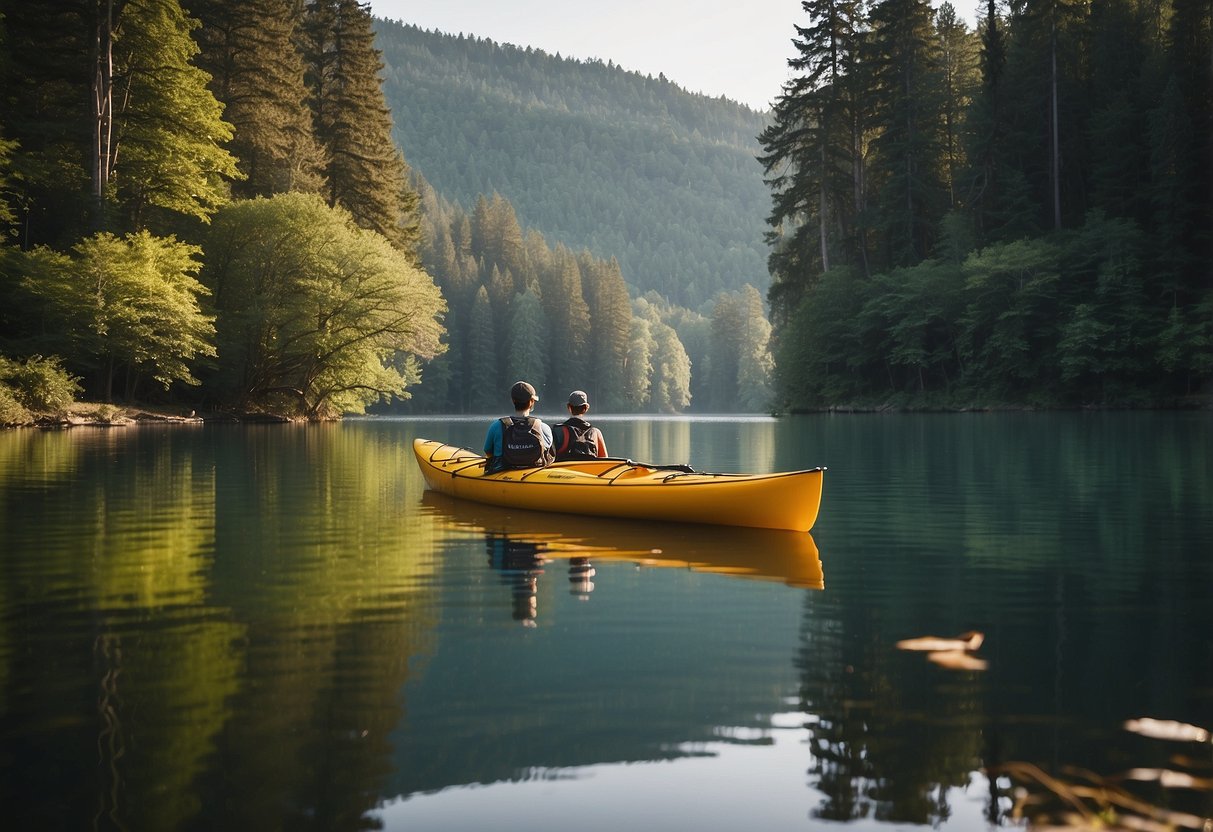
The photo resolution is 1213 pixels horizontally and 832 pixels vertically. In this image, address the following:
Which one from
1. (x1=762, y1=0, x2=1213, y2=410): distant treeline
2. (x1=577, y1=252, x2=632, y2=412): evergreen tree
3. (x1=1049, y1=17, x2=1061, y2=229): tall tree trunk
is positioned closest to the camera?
(x1=762, y1=0, x2=1213, y2=410): distant treeline

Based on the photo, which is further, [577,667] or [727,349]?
[727,349]

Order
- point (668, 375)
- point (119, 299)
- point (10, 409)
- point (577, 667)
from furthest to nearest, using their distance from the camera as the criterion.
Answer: point (668, 375)
point (119, 299)
point (10, 409)
point (577, 667)

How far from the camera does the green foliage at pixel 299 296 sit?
36.7 m

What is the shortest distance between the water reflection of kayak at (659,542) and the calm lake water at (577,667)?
0.21 feet

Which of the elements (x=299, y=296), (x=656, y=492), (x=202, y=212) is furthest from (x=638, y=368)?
(x=656, y=492)

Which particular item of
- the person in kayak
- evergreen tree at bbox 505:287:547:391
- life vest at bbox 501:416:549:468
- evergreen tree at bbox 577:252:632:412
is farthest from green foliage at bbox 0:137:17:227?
evergreen tree at bbox 577:252:632:412

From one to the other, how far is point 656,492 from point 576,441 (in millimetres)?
2200

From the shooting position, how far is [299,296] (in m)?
37.3

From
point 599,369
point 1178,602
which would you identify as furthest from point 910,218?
point 599,369

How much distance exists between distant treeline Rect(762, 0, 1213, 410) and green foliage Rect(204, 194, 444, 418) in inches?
847

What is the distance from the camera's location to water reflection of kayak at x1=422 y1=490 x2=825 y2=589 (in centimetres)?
841

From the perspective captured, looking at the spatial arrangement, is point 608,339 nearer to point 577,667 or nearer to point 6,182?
point 6,182

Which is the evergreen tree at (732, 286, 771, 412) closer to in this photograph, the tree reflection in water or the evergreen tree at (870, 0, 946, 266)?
the evergreen tree at (870, 0, 946, 266)

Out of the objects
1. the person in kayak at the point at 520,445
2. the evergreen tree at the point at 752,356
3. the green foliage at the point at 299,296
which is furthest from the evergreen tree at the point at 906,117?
the evergreen tree at the point at 752,356
